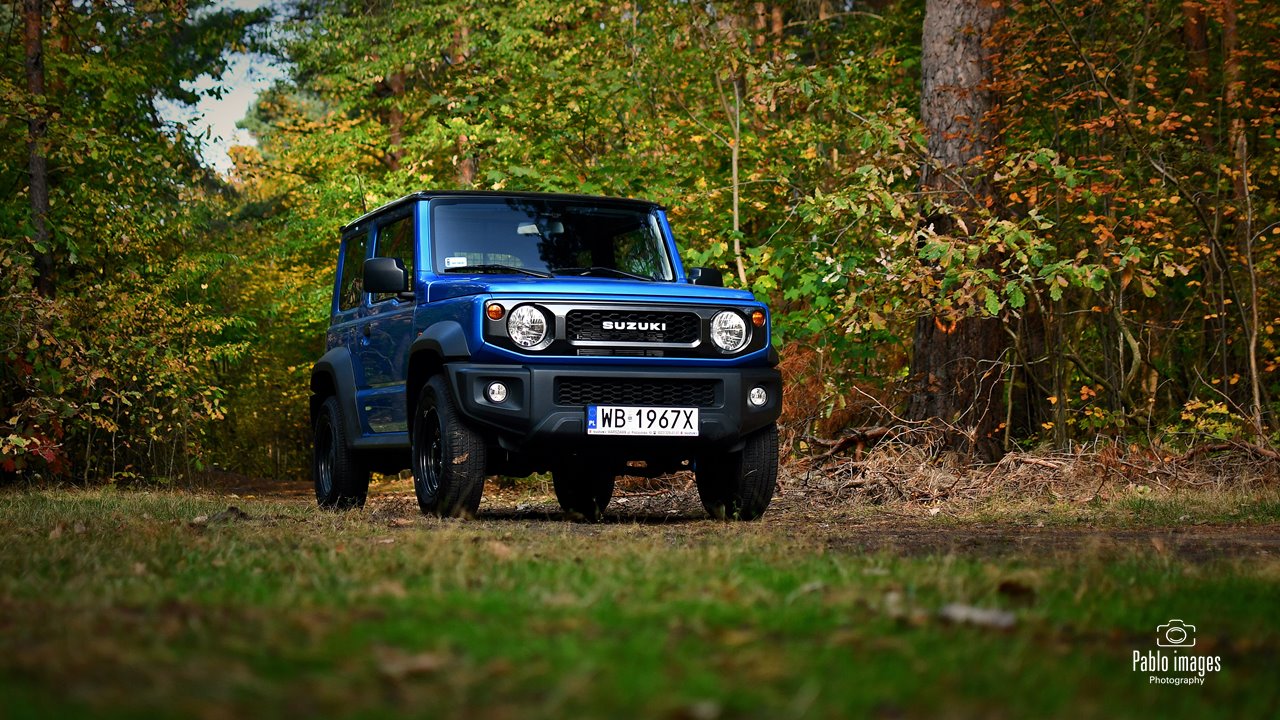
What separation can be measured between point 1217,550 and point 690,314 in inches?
135

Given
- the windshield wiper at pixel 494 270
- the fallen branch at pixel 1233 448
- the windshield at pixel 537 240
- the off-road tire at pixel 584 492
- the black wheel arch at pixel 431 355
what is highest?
the windshield at pixel 537 240

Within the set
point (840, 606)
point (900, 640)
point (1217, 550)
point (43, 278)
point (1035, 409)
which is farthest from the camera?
point (43, 278)

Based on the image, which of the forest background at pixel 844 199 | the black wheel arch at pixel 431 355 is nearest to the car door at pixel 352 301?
the black wheel arch at pixel 431 355

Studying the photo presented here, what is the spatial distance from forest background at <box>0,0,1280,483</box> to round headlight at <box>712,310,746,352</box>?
322cm

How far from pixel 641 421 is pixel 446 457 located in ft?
3.90

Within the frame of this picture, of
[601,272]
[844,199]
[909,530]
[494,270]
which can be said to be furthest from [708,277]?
[844,199]

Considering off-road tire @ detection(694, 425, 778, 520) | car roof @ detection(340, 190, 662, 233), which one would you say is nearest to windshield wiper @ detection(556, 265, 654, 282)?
car roof @ detection(340, 190, 662, 233)

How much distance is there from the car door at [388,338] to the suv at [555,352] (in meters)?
0.02

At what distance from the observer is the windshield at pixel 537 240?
10086mm

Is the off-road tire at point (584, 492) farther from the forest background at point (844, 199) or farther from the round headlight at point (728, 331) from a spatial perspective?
the round headlight at point (728, 331)

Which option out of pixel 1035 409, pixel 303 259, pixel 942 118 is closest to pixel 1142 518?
pixel 942 118

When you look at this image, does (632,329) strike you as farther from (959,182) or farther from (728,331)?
(959,182)

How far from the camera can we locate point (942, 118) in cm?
1454

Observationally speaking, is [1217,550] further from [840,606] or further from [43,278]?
[43,278]
